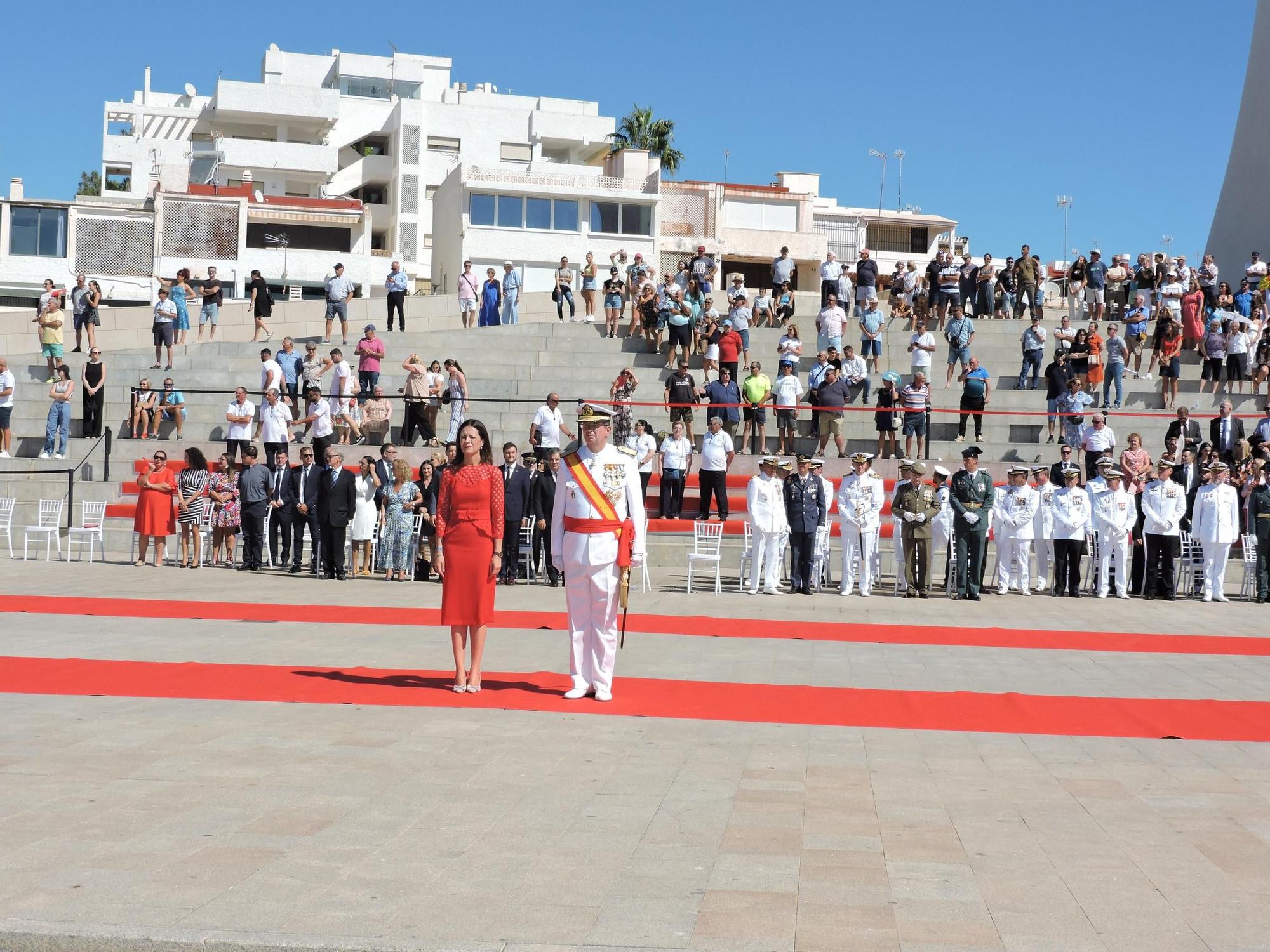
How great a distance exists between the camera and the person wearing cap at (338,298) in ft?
95.1

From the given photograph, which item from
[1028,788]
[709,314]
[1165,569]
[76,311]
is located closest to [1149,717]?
[1028,788]

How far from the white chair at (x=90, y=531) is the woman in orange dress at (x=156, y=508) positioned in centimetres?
77

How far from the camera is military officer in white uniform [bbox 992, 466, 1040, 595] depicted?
18.4 m

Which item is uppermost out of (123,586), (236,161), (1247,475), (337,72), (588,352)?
(337,72)

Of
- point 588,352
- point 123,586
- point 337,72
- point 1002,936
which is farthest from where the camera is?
point 337,72

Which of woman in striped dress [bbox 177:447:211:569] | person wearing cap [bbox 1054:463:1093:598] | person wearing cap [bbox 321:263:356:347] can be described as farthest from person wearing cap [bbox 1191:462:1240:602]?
person wearing cap [bbox 321:263:356:347]

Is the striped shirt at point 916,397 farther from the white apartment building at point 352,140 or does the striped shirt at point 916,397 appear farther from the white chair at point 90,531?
the white apartment building at point 352,140

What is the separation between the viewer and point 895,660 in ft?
39.1

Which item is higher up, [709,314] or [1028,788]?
[709,314]

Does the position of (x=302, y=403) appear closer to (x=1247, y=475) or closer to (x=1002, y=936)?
(x=1247, y=475)

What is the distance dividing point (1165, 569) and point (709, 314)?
12.0 metres

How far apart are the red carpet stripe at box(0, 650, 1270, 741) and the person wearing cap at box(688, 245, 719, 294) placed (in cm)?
2003

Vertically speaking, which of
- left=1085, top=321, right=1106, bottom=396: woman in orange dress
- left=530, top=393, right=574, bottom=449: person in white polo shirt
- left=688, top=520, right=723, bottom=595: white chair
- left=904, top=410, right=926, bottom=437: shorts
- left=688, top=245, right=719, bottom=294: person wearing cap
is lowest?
left=688, top=520, right=723, bottom=595: white chair

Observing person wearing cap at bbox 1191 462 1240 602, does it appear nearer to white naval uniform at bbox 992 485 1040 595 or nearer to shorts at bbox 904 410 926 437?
white naval uniform at bbox 992 485 1040 595
